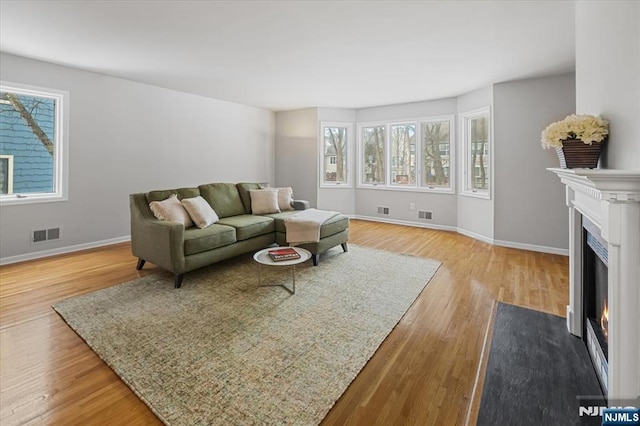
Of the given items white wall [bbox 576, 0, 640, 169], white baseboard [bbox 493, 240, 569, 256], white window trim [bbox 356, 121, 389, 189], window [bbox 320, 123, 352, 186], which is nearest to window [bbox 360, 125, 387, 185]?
white window trim [bbox 356, 121, 389, 189]

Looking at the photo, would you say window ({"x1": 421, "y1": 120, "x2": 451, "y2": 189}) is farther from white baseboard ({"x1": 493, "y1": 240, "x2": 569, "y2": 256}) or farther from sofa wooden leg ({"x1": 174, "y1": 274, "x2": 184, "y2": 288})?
sofa wooden leg ({"x1": 174, "y1": 274, "x2": 184, "y2": 288})

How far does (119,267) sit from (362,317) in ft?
10.1

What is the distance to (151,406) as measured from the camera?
5.13ft

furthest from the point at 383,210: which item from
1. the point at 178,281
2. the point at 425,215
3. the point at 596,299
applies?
the point at 596,299

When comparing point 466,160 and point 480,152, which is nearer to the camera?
point 480,152

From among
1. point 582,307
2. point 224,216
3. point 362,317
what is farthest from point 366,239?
point 582,307

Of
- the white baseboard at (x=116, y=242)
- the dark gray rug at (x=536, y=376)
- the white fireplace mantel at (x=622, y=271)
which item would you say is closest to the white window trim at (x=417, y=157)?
the white baseboard at (x=116, y=242)

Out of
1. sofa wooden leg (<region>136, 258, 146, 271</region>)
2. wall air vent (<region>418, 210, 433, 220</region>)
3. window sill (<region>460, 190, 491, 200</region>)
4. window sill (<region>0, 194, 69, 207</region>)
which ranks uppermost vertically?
window sill (<region>460, 190, 491, 200</region>)

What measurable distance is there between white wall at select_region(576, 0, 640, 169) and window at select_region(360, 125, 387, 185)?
15.6 ft

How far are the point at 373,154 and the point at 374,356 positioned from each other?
5617mm

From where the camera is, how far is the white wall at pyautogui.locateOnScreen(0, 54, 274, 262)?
405 cm

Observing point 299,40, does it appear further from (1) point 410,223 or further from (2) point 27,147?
(1) point 410,223

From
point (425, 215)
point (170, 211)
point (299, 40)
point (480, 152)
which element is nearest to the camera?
point (299, 40)

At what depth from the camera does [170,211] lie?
3.44 m
